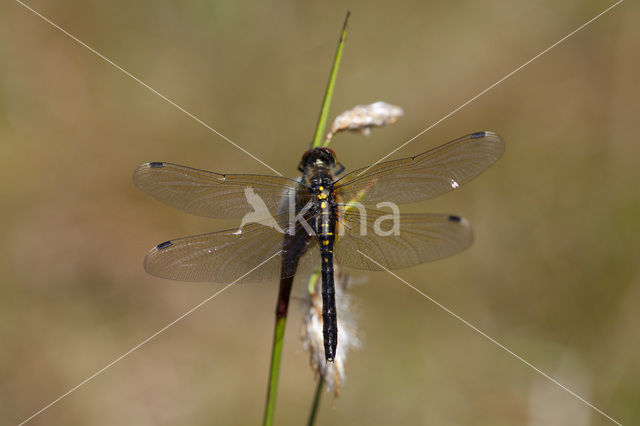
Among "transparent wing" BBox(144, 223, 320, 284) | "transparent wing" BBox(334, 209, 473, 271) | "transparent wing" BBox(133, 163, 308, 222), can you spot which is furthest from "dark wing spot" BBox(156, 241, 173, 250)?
"transparent wing" BBox(334, 209, 473, 271)

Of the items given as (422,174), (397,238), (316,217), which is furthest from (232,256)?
(422,174)

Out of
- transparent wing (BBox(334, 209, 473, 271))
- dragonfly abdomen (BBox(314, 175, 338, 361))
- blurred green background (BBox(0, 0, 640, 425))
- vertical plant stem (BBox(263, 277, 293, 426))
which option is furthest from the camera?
blurred green background (BBox(0, 0, 640, 425))

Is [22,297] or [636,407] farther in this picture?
[22,297]

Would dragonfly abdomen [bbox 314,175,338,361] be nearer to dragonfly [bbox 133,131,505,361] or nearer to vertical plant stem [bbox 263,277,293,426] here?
dragonfly [bbox 133,131,505,361]

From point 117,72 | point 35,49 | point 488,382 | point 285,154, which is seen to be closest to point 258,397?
point 488,382

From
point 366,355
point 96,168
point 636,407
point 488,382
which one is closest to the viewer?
point 636,407

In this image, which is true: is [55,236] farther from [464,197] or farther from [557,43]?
[557,43]

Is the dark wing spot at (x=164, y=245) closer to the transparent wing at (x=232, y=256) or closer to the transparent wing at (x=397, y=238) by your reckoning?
the transparent wing at (x=232, y=256)
